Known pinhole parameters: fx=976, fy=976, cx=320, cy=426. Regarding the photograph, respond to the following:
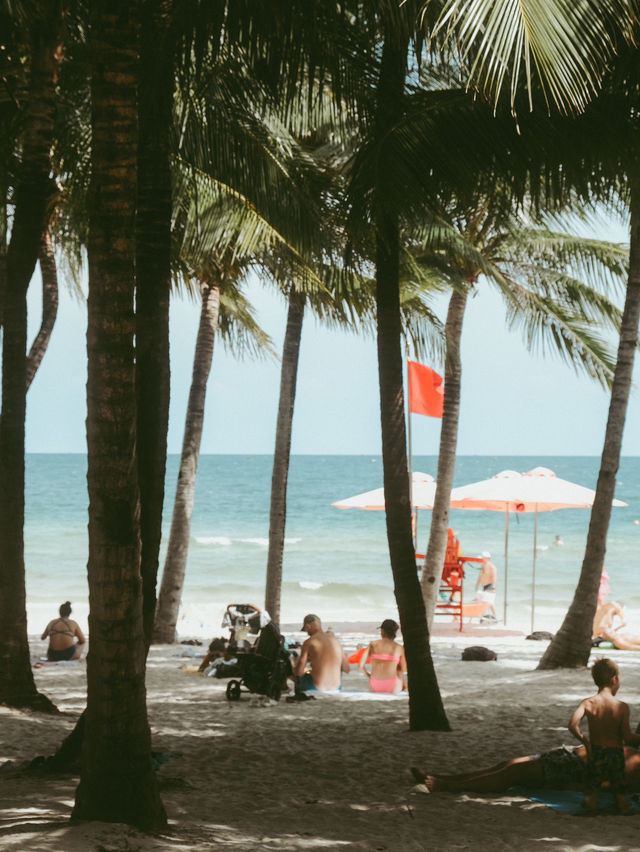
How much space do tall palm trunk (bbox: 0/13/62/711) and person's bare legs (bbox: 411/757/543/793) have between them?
11.3 feet

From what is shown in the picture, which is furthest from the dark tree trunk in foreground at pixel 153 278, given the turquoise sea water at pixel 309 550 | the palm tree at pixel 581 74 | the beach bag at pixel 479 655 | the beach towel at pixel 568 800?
the turquoise sea water at pixel 309 550

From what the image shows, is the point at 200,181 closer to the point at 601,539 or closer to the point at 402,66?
the point at 402,66

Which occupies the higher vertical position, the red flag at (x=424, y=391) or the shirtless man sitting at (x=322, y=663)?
the red flag at (x=424, y=391)

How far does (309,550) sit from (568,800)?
41.8 meters

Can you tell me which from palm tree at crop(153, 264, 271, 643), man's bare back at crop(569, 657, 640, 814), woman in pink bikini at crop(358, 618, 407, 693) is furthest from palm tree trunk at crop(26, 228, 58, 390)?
man's bare back at crop(569, 657, 640, 814)

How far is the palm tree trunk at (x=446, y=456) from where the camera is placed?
13.1 meters

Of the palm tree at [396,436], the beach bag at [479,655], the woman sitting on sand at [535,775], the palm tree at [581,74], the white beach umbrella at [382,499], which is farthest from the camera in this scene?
the white beach umbrella at [382,499]

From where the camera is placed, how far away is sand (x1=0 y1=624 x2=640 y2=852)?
15.4 feet

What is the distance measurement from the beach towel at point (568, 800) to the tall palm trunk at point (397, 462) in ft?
5.08

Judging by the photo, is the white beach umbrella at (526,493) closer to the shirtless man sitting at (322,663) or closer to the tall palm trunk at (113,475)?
the shirtless man sitting at (322,663)

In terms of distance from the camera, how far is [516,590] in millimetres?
31656

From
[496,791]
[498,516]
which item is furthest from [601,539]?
[498,516]

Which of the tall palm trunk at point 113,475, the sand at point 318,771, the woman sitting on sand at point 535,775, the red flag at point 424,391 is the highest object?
the red flag at point 424,391

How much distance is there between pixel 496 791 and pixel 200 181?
21.9 ft
